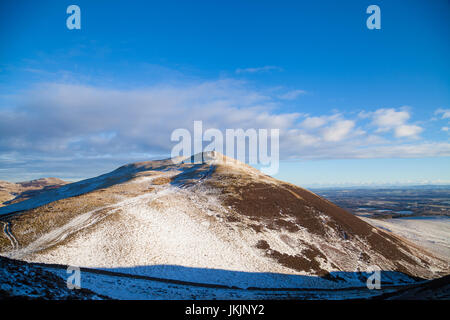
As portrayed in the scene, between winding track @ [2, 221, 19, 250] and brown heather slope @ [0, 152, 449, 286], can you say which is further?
brown heather slope @ [0, 152, 449, 286]

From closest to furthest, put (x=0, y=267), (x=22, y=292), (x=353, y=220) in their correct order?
1. (x=22, y=292)
2. (x=0, y=267)
3. (x=353, y=220)

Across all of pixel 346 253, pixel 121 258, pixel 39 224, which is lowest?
pixel 346 253

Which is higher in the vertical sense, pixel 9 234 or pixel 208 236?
pixel 9 234

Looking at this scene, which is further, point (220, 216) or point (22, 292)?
point (220, 216)

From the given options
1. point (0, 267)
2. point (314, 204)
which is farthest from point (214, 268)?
point (314, 204)

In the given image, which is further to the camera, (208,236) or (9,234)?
(208,236)

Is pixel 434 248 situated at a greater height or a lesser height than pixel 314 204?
lesser

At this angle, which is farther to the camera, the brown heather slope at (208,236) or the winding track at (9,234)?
the brown heather slope at (208,236)
